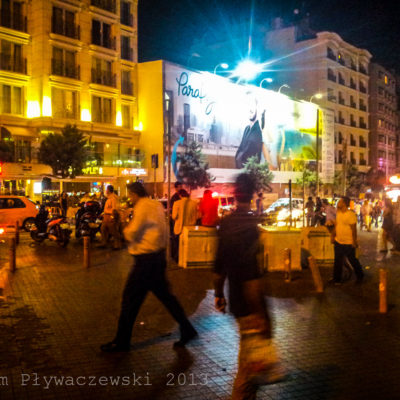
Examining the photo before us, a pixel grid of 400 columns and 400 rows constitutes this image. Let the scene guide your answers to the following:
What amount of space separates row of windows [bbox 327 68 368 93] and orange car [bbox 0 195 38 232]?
58.3m

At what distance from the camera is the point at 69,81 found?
129ft

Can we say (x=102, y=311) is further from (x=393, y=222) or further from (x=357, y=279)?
(x=393, y=222)

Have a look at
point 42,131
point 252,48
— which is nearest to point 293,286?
point 42,131

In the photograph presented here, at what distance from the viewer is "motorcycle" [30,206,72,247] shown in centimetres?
1612

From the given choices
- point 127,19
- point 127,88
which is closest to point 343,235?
point 127,88

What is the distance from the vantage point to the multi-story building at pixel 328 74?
232 feet

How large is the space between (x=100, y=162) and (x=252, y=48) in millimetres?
39799

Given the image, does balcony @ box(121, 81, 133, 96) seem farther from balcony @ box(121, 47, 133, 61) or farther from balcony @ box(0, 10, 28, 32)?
balcony @ box(0, 10, 28, 32)

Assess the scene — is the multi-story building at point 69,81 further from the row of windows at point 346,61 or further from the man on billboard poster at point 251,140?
the row of windows at point 346,61

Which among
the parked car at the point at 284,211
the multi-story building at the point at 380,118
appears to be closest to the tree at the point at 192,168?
the parked car at the point at 284,211

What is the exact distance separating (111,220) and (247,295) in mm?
11643

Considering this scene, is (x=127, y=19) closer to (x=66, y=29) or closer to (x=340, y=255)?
(x=66, y=29)

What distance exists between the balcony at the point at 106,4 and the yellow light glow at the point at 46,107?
33.6ft

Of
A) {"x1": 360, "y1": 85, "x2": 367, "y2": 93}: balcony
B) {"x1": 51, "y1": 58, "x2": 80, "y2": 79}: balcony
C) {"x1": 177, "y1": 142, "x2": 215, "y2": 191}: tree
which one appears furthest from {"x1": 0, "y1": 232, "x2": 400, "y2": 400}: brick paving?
{"x1": 360, "y1": 85, "x2": 367, "y2": 93}: balcony
